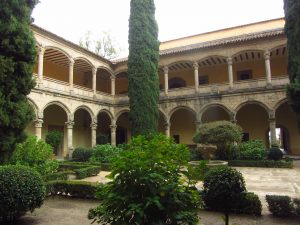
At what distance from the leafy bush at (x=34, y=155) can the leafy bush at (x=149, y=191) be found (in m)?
6.53

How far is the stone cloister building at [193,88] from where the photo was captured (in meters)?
16.8

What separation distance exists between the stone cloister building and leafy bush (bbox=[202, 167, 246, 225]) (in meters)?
12.1

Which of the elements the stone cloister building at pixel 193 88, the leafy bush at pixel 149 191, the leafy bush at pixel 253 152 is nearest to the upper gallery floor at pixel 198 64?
the stone cloister building at pixel 193 88

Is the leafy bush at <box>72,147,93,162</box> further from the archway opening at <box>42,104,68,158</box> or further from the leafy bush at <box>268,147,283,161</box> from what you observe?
the leafy bush at <box>268,147,283,161</box>

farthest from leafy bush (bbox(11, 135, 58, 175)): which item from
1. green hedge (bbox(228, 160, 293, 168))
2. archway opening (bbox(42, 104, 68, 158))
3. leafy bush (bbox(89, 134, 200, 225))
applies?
green hedge (bbox(228, 160, 293, 168))

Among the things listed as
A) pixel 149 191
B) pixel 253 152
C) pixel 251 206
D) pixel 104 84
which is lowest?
pixel 251 206

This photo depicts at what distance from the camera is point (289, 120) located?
62.6 ft

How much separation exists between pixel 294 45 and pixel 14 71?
9.23 meters

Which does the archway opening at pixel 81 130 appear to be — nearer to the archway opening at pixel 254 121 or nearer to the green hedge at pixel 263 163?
the green hedge at pixel 263 163

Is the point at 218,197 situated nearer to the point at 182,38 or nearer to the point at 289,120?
the point at 289,120

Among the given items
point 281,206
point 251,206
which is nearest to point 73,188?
point 251,206

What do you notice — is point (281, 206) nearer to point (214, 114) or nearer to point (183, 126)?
point (214, 114)

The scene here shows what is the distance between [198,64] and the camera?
68.6 feet

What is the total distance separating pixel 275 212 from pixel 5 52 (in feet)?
24.0
